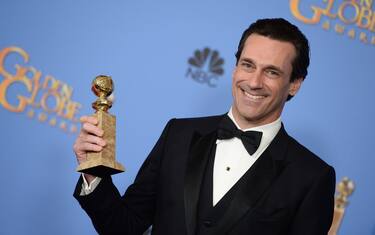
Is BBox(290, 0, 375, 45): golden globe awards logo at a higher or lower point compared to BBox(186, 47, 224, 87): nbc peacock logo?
higher

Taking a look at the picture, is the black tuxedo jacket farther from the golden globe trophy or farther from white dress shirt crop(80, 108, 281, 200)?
the golden globe trophy

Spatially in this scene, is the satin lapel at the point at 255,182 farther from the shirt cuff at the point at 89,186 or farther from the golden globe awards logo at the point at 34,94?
the golden globe awards logo at the point at 34,94

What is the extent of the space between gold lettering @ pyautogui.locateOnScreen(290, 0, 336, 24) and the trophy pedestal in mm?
1255

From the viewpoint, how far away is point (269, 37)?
1665 millimetres

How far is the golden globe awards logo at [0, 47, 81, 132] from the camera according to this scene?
1.96m

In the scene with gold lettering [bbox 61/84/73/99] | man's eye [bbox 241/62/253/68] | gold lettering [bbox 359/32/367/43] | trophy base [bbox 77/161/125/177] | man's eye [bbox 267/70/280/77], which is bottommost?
trophy base [bbox 77/161/125/177]

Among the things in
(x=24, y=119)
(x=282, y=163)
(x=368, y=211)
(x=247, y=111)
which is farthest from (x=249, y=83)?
(x=368, y=211)

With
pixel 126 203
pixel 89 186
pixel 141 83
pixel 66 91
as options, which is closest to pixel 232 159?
pixel 126 203

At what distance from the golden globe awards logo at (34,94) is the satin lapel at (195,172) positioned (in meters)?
0.61

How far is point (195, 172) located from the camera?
1.56 meters

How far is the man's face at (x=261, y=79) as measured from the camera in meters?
1.62

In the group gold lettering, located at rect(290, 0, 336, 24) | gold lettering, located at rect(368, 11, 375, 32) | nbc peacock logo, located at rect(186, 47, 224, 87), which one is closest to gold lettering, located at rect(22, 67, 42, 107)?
nbc peacock logo, located at rect(186, 47, 224, 87)

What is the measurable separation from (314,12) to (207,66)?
0.55m

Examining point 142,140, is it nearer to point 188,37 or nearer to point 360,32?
point 188,37
